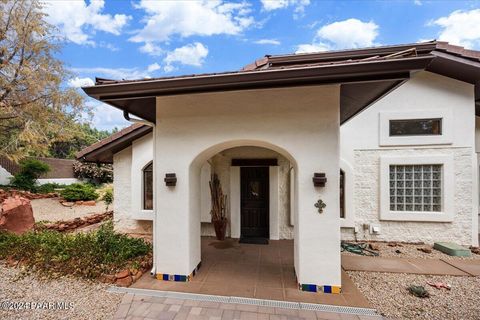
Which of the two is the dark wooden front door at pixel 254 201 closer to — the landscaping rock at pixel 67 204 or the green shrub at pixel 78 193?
the landscaping rock at pixel 67 204

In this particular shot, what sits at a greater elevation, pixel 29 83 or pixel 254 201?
pixel 29 83

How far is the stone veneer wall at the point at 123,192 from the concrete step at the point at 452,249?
9.68 meters

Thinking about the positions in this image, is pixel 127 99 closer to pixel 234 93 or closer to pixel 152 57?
pixel 234 93

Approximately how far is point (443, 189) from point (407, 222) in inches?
56.2

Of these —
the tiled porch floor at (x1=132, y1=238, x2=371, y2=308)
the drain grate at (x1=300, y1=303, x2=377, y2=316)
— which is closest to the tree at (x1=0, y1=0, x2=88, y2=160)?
the tiled porch floor at (x1=132, y1=238, x2=371, y2=308)

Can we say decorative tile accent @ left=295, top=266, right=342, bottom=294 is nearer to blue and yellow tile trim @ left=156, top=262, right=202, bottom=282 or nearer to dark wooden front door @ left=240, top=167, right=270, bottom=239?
blue and yellow tile trim @ left=156, top=262, right=202, bottom=282

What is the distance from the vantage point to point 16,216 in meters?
6.91

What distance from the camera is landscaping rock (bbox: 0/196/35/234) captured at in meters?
6.68

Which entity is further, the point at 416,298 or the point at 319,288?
the point at 319,288

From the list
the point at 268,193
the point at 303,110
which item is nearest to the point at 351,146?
the point at 268,193

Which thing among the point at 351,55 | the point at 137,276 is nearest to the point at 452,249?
the point at 351,55

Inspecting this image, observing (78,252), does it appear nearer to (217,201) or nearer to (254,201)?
(217,201)

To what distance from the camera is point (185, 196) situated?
464 cm

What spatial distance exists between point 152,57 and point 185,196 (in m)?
16.4
